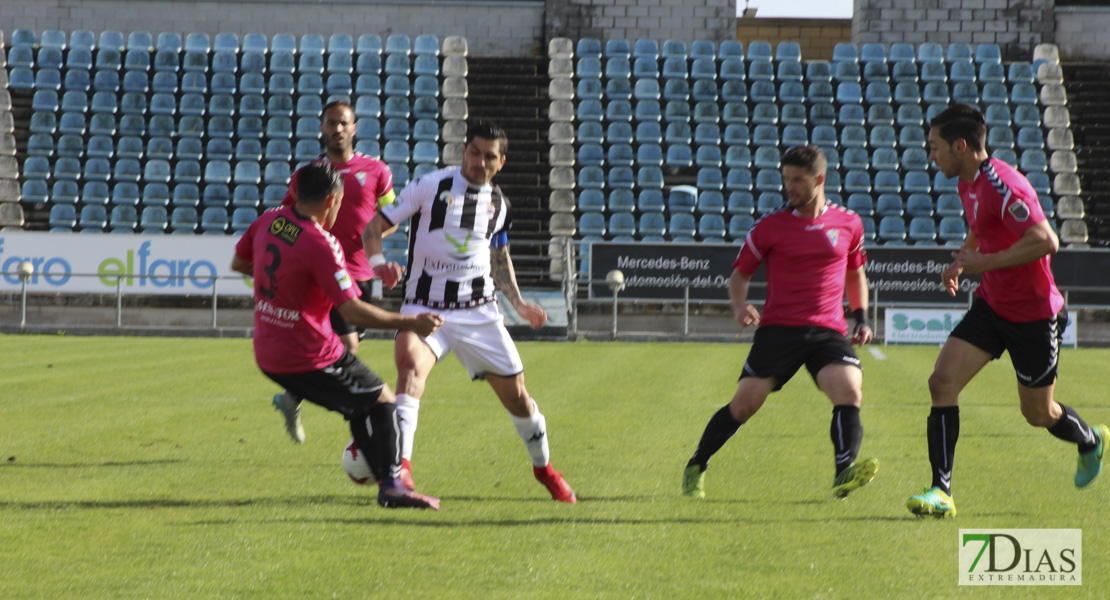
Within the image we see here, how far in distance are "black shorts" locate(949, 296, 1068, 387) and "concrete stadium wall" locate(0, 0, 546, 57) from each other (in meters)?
23.8

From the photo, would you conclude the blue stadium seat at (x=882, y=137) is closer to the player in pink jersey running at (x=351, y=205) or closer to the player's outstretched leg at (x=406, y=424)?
the player in pink jersey running at (x=351, y=205)

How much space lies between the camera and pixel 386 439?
545 centimetres

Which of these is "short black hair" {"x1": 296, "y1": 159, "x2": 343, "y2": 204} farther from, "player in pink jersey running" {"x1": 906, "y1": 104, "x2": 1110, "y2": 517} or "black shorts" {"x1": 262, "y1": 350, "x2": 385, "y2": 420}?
"player in pink jersey running" {"x1": 906, "y1": 104, "x2": 1110, "y2": 517}

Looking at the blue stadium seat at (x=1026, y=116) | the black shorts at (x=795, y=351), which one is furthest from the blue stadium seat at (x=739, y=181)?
the black shorts at (x=795, y=351)

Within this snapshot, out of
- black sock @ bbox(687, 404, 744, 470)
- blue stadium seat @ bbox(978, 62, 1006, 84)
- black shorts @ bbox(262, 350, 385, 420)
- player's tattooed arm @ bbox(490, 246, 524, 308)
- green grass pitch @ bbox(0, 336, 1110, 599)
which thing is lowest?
green grass pitch @ bbox(0, 336, 1110, 599)

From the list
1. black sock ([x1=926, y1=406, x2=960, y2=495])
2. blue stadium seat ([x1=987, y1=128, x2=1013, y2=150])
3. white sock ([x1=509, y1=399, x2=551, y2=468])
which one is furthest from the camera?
blue stadium seat ([x1=987, y1=128, x2=1013, y2=150])

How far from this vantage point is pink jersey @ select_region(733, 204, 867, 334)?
584 cm

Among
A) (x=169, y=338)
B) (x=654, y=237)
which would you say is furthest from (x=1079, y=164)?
(x=169, y=338)

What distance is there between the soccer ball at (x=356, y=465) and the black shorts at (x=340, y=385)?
346 mm

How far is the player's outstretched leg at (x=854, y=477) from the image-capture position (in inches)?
212

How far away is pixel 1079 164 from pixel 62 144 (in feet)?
72.2

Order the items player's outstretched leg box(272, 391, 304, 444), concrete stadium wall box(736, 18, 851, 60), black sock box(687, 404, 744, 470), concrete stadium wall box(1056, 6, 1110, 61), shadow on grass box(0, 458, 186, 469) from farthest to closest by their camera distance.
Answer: concrete stadium wall box(736, 18, 851, 60)
concrete stadium wall box(1056, 6, 1110, 61)
player's outstretched leg box(272, 391, 304, 444)
shadow on grass box(0, 458, 186, 469)
black sock box(687, 404, 744, 470)

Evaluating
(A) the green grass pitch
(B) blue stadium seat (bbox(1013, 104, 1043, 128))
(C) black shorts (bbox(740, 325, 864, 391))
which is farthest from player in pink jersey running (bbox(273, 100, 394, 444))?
(B) blue stadium seat (bbox(1013, 104, 1043, 128))

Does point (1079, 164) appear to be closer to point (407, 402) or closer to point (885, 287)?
point (885, 287)
